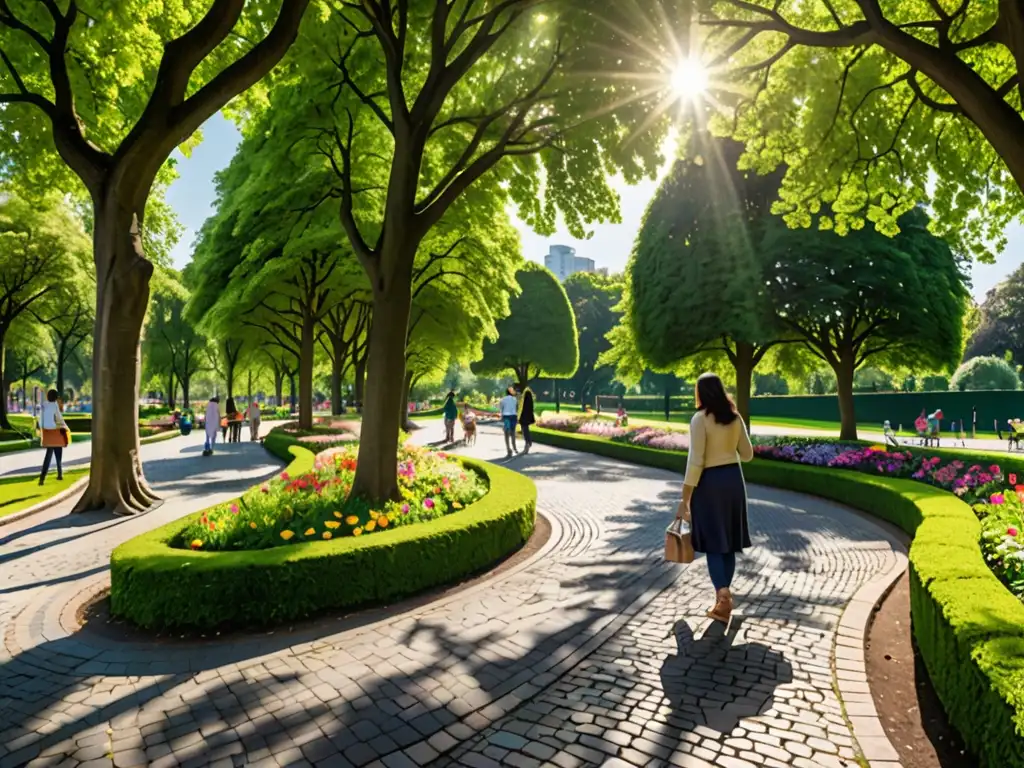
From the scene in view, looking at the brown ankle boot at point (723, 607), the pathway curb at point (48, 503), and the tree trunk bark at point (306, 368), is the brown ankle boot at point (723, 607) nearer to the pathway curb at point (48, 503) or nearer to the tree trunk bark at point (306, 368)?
the pathway curb at point (48, 503)

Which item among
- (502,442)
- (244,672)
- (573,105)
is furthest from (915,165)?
(502,442)

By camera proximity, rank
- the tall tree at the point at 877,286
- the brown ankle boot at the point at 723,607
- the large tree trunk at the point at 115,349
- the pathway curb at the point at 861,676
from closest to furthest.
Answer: the pathway curb at the point at 861,676 → the brown ankle boot at the point at 723,607 → the large tree trunk at the point at 115,349 → the tall tree at the point at 877,286

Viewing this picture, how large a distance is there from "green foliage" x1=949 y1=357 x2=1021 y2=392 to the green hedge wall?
6.43 meters

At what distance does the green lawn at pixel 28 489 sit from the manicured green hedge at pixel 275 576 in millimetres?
5683

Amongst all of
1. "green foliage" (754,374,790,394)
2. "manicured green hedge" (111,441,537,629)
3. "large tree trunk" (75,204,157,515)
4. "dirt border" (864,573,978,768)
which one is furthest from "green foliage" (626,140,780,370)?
"green foliage" (754,374,790,394)

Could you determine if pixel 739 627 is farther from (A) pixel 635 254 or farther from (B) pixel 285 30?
(A) pixel 635 254

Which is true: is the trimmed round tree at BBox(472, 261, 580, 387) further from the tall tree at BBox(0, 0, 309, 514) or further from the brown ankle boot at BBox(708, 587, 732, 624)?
the brown ankle boot at BBox(708, 587, 732, 624)

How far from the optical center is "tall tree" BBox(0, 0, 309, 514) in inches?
338

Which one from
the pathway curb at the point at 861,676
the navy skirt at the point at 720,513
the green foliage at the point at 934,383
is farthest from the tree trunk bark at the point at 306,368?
the green foliage at the point at 934,383

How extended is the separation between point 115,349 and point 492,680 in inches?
339

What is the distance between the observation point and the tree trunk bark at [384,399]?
8.03 meters

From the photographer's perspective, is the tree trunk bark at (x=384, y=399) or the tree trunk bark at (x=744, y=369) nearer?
the tree trunk bark at (x=384, y=399)

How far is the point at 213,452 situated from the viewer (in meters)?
20.6

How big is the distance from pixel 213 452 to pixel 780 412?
144ft
